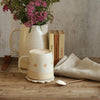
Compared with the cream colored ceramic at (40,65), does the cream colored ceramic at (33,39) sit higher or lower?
higher

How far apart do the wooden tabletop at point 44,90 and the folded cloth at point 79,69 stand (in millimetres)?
26

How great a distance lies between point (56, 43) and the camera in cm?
125

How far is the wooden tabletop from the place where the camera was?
950 mm

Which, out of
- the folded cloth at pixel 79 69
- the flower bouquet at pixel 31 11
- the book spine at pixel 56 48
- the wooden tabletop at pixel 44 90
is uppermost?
the flower bouquet at pixel 31 11

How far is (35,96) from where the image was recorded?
0.95m

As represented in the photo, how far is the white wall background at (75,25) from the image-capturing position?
1670 mm

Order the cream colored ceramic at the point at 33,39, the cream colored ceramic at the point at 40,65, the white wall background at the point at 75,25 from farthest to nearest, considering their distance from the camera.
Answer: the white wall background at the point at 75,25 → the cream colored ceramic at the point at 33,39 → the cream colored ceramic at the point at 40,65

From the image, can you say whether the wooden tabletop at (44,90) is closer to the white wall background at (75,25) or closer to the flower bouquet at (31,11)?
the flower bouquet at (31,11)

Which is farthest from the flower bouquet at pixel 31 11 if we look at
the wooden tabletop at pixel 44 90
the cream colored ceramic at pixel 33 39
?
the wooden tabletop at pixel 44 90

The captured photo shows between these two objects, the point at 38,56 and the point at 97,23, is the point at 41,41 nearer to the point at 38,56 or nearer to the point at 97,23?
the point at 38,56

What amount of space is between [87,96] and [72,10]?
33.3 inches

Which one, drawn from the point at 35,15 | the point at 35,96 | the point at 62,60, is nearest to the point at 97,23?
the point at 62,60

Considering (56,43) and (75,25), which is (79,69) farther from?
(75,25)

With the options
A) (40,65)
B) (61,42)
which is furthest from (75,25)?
(40,65)
